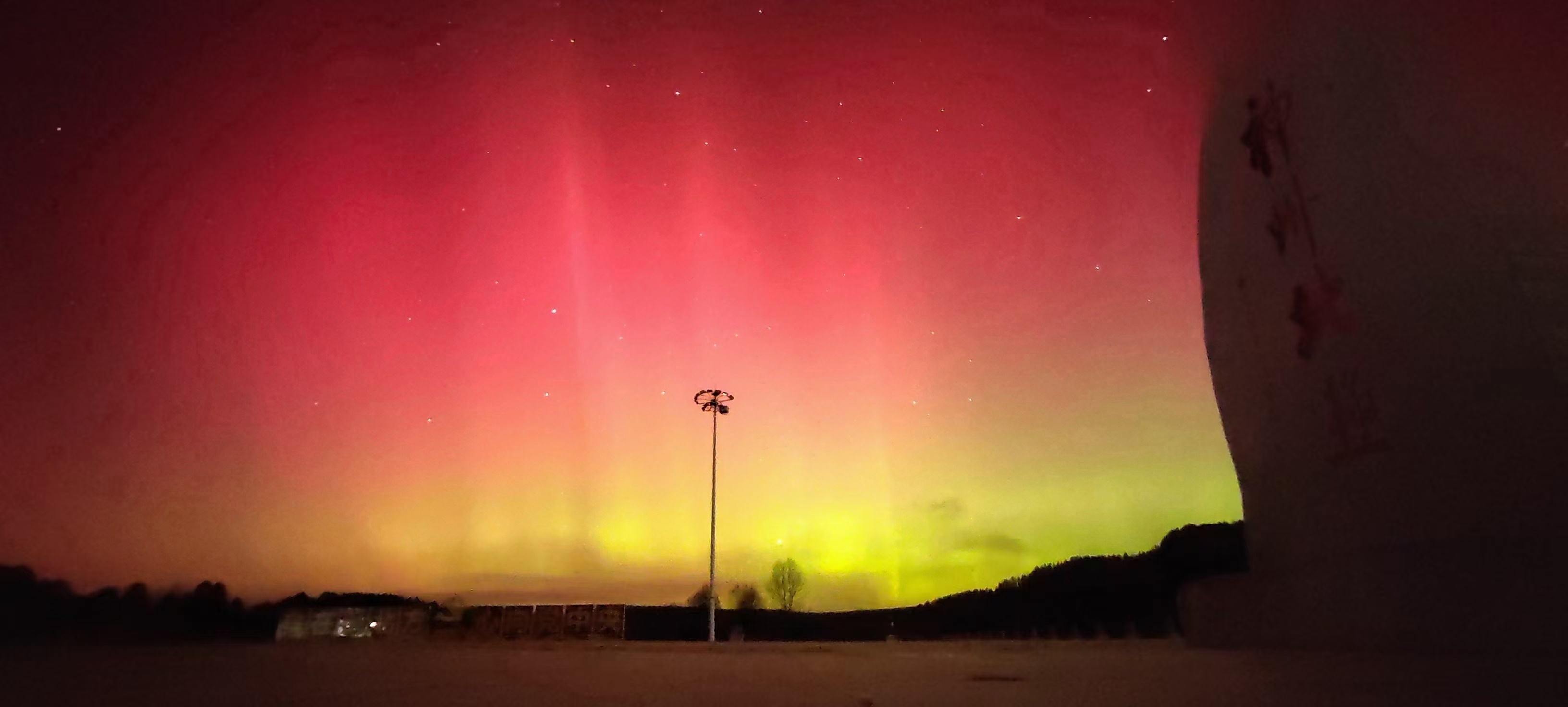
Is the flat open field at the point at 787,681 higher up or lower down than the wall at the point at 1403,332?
lower down

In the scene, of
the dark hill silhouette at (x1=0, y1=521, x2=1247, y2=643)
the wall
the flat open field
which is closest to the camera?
the flat open field

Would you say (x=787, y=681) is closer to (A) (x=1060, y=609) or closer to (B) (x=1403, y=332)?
(B) (x=1403, y=332)

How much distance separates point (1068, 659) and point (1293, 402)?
345 cm

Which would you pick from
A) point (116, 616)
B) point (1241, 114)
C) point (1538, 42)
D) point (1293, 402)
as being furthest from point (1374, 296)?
point (116, 616)

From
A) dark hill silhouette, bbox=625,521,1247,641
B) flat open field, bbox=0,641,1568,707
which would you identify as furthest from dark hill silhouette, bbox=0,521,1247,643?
flat open field, bbox=0,641,1568,707

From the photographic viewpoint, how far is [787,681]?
3.28m

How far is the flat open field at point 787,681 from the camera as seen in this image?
2.54 meters

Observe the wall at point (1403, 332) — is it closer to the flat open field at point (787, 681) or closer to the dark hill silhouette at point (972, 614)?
the flat open field at point (787, 681)

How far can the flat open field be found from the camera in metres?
2.54

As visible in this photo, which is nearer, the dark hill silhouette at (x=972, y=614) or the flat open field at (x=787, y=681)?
the flat open field at (x=787, y=681)

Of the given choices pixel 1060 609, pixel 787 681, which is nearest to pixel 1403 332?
pixel 787 681

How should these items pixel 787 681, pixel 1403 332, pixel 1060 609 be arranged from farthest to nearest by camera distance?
pixel 1060 609 → pixel 1403 332 → pixel 787 681

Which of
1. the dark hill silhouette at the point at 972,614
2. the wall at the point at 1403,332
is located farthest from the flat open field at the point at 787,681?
the dark hill silhouette at the point at 972,614

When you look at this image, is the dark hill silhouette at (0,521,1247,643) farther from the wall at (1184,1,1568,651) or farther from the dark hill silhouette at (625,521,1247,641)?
the wall at (1184,1,1568,651)
